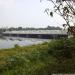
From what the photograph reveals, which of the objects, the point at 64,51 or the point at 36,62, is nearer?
the point at 36,62

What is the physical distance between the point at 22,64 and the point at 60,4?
6.94 metres

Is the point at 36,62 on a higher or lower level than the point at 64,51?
lower

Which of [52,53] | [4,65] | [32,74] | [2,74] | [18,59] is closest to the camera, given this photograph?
[32,74]

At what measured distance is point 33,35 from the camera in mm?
90688

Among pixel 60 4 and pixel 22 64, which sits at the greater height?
pixel 60 4

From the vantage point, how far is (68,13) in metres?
6.42

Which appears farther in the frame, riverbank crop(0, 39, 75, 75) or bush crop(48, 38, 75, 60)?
bush crop(48, 38, 75, 60)

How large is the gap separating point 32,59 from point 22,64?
1.95 metres

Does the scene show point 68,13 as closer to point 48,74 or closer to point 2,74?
point 48,74

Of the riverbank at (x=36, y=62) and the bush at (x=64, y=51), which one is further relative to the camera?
the bush at (x=64, y=51)

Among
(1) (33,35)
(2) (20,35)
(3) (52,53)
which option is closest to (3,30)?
(2) (20,35)

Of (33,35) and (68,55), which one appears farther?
(33,35)

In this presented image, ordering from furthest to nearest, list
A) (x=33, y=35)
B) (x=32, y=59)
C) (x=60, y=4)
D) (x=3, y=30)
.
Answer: (x=3, y=30) < (x=33, y=35) < (x=32, y=59) < (x=60, y=4)

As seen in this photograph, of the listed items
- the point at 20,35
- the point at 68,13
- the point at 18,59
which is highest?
the point at 68,13
